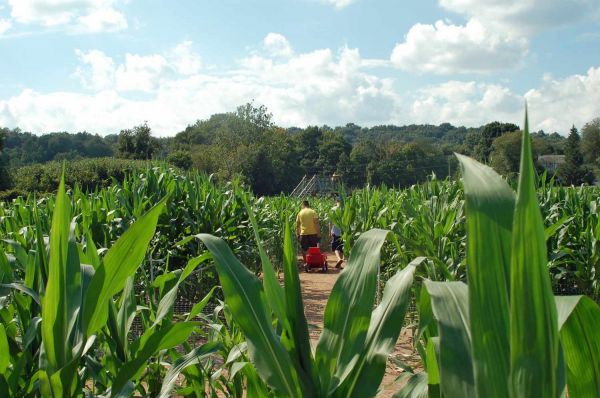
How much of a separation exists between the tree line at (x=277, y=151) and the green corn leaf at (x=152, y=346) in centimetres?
4300

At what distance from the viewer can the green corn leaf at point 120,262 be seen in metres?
1.58

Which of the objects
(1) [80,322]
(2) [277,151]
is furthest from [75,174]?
(2) [277,151]

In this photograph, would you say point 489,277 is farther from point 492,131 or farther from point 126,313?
point 492,131

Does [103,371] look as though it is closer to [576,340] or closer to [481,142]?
[576,340]

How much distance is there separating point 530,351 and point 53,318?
131 centimetres

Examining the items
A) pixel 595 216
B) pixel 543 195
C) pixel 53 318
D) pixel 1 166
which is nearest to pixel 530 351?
pixel 53 318

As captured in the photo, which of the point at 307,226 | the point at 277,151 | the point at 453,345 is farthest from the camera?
the point at 277,151

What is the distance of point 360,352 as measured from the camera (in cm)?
152

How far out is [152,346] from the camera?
5.89ft

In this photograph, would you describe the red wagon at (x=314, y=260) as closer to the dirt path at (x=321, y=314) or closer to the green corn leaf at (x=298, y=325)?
the dirt path at (x=321, y=314)

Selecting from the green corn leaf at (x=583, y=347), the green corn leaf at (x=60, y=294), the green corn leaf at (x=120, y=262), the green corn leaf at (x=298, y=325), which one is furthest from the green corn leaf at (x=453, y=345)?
the green corn leaf at (x=60, y=294)

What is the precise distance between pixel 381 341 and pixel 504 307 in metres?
0.62

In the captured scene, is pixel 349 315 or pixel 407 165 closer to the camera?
pixel 349 315

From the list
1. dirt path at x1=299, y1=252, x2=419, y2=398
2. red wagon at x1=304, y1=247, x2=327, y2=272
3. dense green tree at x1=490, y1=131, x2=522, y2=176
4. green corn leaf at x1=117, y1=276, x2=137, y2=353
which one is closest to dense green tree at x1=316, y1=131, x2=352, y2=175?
dense green tree at x1=490, y1=131, x2=522, y2=176
